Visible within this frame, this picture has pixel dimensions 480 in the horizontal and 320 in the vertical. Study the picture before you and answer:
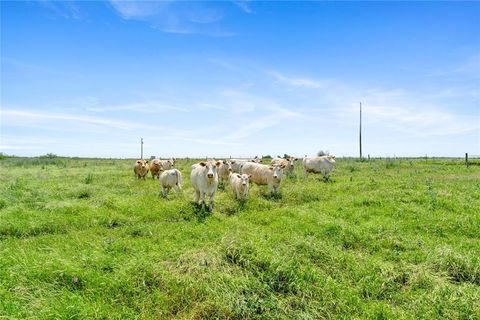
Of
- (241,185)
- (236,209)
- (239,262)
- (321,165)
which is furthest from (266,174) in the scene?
(239,262)

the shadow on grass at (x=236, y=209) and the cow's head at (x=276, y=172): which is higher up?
the cow's head at (x=276, y=172)

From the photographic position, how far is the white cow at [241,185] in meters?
14.1

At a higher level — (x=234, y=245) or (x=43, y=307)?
(x=234, y=245)

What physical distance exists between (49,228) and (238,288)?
6.62 meters

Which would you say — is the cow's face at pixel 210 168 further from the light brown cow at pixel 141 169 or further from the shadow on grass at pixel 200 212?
the light brown cow at pixel 141 169

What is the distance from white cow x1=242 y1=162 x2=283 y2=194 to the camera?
639 inches

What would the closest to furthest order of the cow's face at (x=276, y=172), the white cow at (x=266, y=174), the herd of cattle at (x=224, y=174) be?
the herd of cattle at (x=224, y=174) → the cow's face at (x=276, y=172) → the white cow at (x=266, y=174)

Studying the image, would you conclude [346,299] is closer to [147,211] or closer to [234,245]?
[234,245]

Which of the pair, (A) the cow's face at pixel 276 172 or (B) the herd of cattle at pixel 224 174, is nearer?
(B) the herd of cattle at pixel 224 174

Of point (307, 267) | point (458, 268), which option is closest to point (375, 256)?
point (458, 268)

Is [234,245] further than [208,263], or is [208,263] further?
[234,245]

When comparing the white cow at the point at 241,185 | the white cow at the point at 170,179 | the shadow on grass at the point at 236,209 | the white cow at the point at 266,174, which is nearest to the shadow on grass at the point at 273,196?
the white cow at the point at 266,174

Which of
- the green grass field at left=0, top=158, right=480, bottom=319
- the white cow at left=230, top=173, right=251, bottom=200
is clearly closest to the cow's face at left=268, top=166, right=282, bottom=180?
the white cow at left=230, top=173, right=251, bottom=200

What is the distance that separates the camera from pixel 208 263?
6891 mm
